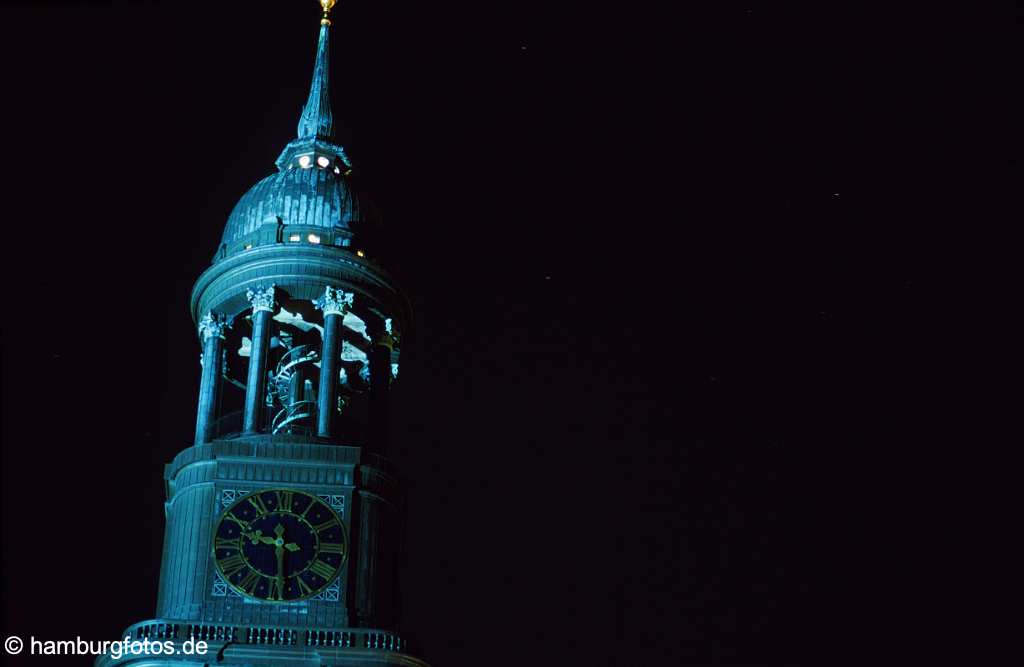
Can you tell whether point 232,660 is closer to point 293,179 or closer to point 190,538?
point 190,538

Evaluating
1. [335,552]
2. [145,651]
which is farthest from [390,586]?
[145,651]

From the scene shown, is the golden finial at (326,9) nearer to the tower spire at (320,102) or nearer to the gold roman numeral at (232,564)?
the tower spire at (320,102)

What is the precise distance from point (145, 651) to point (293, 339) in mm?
14513

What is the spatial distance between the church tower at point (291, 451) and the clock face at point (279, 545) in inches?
1.6

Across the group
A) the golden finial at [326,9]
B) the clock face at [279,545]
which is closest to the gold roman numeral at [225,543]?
the clock face at [279,545]

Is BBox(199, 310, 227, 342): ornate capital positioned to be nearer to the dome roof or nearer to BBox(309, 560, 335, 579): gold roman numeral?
the dome roof

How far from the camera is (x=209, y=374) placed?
73125 millimetres

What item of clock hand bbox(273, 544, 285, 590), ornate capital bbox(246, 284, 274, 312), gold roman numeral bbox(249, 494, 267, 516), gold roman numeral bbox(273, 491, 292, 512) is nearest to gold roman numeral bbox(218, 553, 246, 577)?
clock hand bbox(273, 544, 285, 590)

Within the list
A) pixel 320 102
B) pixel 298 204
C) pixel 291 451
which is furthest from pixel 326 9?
pixel 291 451

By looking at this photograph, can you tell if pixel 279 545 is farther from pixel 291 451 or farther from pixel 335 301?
pixel 335 301

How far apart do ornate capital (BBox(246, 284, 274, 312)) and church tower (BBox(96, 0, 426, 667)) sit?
4 centimetres

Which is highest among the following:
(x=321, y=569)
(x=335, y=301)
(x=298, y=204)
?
(x=298, y=204)

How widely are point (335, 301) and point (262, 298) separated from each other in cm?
221

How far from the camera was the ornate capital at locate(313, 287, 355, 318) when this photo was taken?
237 ft
